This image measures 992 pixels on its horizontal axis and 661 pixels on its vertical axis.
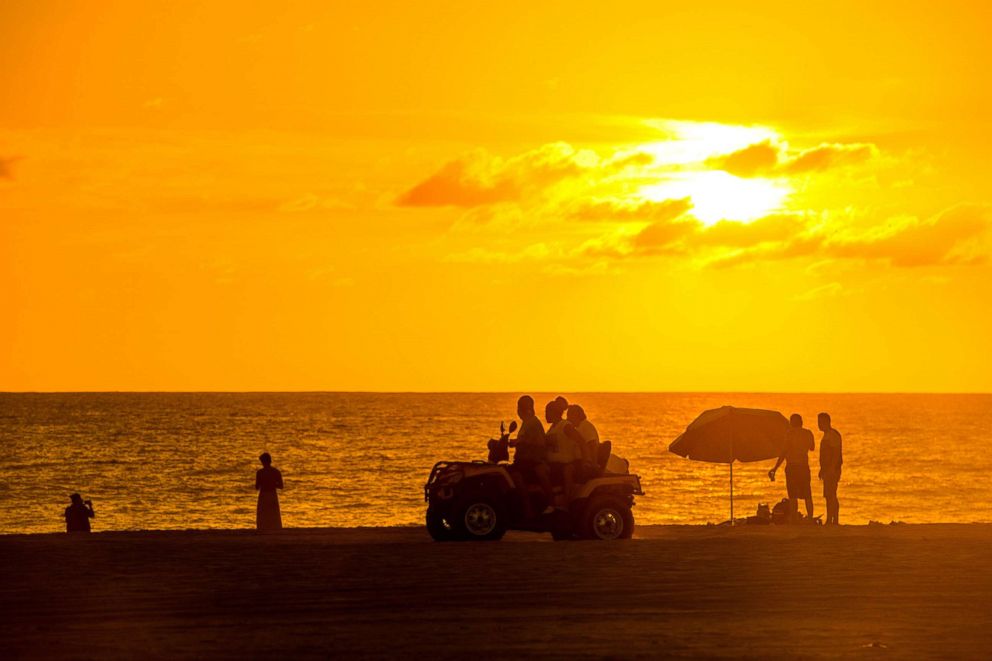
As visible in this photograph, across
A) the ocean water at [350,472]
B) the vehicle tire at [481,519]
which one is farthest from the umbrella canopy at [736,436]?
the ocean water at [350,472]

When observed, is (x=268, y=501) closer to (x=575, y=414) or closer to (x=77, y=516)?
(x=77, y=516)

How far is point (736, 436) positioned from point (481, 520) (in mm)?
Result: 6732

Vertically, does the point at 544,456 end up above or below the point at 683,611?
above

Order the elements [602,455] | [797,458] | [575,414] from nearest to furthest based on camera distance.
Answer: [602,455]
[575,414]
[797,458]

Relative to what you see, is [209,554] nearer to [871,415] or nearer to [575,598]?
[575,598]

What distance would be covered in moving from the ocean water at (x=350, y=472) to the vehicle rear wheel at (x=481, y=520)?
2955 cm

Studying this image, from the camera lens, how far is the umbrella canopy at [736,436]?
2575 cm

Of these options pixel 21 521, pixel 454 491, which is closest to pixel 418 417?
pixel 21 521

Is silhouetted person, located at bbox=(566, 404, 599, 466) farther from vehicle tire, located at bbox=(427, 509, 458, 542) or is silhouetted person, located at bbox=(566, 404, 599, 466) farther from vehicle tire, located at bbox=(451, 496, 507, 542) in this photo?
vehicle tire, located at bbox=(427, 509, 458, 542)

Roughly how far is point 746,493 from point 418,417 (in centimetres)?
10877

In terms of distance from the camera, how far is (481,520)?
2033 centimetres

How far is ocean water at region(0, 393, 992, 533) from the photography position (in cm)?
5559

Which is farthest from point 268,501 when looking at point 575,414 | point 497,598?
point 497,598

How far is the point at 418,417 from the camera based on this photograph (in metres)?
172
